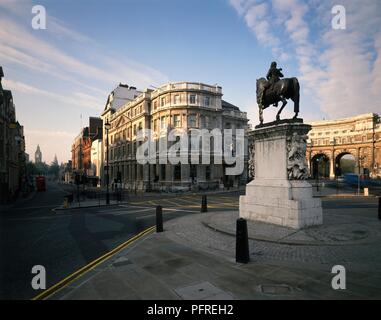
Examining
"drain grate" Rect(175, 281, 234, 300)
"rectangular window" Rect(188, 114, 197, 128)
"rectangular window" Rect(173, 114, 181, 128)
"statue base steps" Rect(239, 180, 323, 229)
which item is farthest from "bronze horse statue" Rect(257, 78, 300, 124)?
"rectangular window" Rect(173, 114, 181, 128)

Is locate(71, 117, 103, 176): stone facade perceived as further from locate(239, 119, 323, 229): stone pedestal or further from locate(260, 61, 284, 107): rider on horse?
locate(239, 119, 323, 229): stone pedestal

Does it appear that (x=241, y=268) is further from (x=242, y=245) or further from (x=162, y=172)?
(x=162, y=172)

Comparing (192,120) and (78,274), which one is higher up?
(192,120)

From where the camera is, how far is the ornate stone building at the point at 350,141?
2603 inches

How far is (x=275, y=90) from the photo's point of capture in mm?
10422

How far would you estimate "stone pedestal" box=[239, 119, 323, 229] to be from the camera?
29.5 ft

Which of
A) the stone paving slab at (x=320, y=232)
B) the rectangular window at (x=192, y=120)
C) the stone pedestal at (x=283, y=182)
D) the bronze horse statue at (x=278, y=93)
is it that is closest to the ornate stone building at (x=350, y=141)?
the rectangular window at (x=192, y=120)

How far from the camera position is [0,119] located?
26.7 meters

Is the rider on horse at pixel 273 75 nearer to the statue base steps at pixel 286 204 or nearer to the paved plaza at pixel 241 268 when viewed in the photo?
the statue base steps at pixel 286 204

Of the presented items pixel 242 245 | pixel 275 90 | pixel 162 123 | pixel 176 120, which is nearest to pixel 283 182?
pixel 275 90

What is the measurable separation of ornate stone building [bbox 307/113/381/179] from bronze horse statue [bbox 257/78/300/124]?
6153 cm

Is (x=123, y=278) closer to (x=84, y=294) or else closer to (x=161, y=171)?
(x=84, y=294)

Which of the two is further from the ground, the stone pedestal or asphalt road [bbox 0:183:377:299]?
the stone pedestal

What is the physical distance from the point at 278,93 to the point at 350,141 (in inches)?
3176
